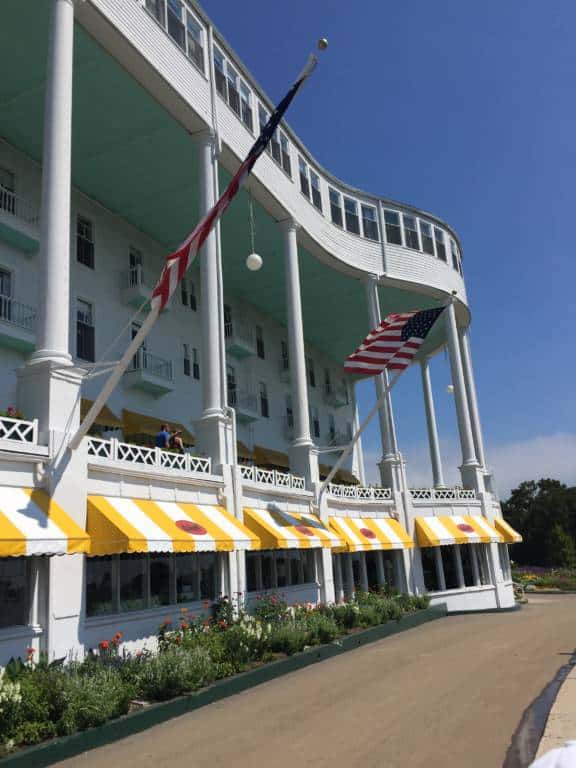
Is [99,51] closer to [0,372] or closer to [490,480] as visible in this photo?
[0,372]

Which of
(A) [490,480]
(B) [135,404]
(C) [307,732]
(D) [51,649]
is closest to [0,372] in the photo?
(B) [135,404]

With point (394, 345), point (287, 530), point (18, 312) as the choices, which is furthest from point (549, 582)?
point (18, 312)

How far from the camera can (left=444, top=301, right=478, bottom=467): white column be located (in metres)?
37.4

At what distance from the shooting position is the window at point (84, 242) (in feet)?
82.4

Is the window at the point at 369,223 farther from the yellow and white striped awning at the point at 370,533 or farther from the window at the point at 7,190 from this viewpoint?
the window at the point at 7,190

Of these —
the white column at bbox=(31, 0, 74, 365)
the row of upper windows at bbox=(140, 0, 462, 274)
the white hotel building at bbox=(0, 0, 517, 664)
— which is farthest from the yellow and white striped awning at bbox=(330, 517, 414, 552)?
the row of upper windows at bbox=(140, 0, 462, 274)

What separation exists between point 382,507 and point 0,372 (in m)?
17.0

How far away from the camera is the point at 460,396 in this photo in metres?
38.7

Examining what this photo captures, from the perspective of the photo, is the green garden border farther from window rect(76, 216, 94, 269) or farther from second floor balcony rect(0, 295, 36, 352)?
window rect(76, 216, 94, 269)

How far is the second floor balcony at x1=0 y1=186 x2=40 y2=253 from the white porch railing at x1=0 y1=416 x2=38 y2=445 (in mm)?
10141

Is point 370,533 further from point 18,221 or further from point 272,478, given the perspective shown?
point 18,221

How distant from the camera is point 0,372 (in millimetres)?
21016

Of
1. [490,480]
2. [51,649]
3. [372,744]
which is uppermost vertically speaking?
[490,480]

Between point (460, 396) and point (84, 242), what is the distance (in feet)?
73.9
